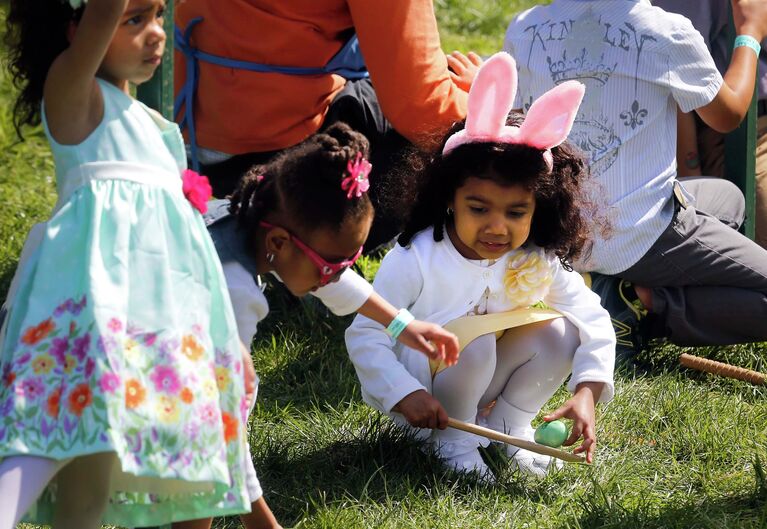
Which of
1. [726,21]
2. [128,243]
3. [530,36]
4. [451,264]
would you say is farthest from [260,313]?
[726,21]

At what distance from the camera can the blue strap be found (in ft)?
11.4

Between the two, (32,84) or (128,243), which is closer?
(128,243)

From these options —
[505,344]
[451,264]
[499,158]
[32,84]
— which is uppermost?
[32,84]

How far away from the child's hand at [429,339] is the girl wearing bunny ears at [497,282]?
388 millimetres

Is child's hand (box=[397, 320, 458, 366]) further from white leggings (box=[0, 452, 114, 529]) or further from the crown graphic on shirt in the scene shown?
the crown graphic on shirt

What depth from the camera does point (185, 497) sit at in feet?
6.77

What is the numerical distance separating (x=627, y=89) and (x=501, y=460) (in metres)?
1.20

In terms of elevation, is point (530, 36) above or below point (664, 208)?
above

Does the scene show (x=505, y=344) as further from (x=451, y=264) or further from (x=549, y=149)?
(x=549, y=149)

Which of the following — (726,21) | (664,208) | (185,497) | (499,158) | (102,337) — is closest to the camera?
(102,337)

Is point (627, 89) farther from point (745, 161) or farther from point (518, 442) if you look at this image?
point (518, 442)

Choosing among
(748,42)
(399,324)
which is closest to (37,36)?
(399,324)

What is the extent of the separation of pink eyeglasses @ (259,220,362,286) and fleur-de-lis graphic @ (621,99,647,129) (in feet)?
4.75

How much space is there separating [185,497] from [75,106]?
0.69m
